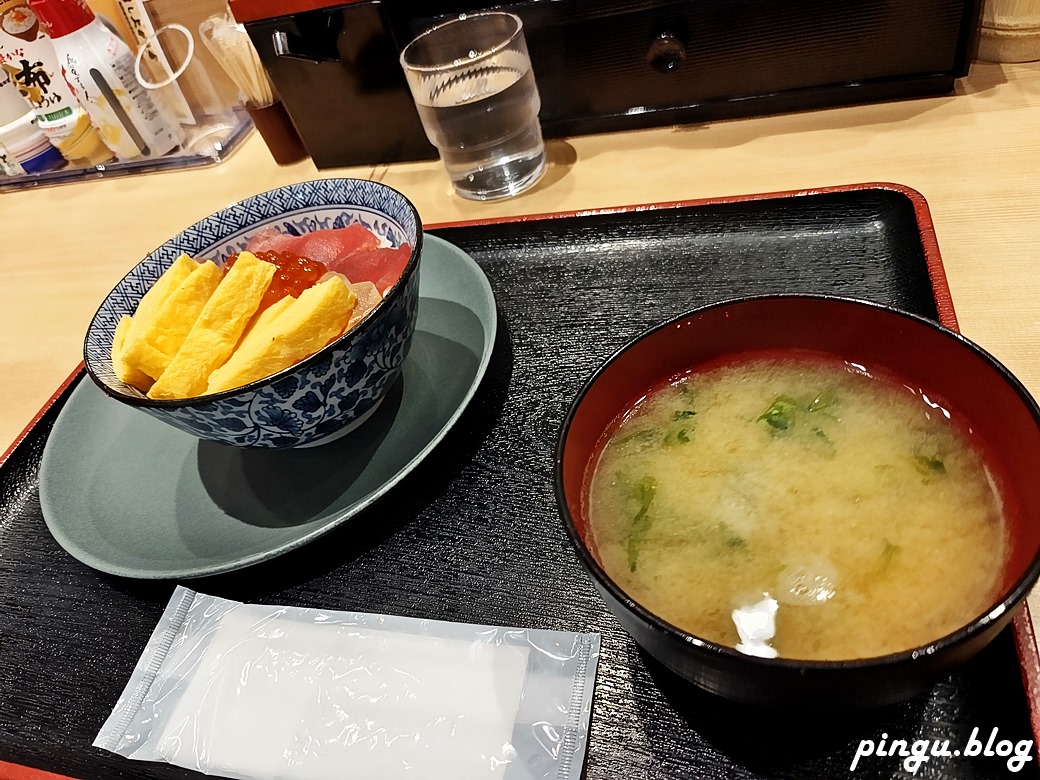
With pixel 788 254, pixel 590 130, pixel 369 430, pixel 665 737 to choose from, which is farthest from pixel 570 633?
pixel 590 130

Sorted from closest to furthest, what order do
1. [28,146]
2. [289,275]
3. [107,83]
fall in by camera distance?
[289,275] < [107,83] < [28,146]

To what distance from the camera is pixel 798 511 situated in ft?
1.84

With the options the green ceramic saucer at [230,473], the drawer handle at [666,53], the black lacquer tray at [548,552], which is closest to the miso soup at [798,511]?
the black lacquer tray at [548,552]

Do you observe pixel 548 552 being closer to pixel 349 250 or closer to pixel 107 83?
pixel 349 250

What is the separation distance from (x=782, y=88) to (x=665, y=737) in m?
1.09

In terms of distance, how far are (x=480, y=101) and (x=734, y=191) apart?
44cm

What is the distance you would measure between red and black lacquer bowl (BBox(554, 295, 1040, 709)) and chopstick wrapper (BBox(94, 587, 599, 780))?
15 cm

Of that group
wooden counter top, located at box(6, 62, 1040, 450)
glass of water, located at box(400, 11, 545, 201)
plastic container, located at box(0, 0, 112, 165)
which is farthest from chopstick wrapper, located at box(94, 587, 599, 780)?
plastic container, located at box(0, 0, 112, 165)

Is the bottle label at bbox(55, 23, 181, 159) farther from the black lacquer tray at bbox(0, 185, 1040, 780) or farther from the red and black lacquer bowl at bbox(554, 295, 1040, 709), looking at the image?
the red and black lacquer bowl at bbox(554, 295, 1040, 709)

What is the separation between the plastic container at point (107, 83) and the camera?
4.93ft

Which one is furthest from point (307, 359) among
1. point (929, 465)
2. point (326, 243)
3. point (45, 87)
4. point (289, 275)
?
point (45, 87)

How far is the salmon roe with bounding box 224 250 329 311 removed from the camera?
820mm

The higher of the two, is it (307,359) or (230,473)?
(307,359)

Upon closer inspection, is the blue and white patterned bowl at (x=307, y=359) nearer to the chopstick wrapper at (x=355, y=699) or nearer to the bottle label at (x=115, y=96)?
the chopstick wrapper at (x=355, y=699)
